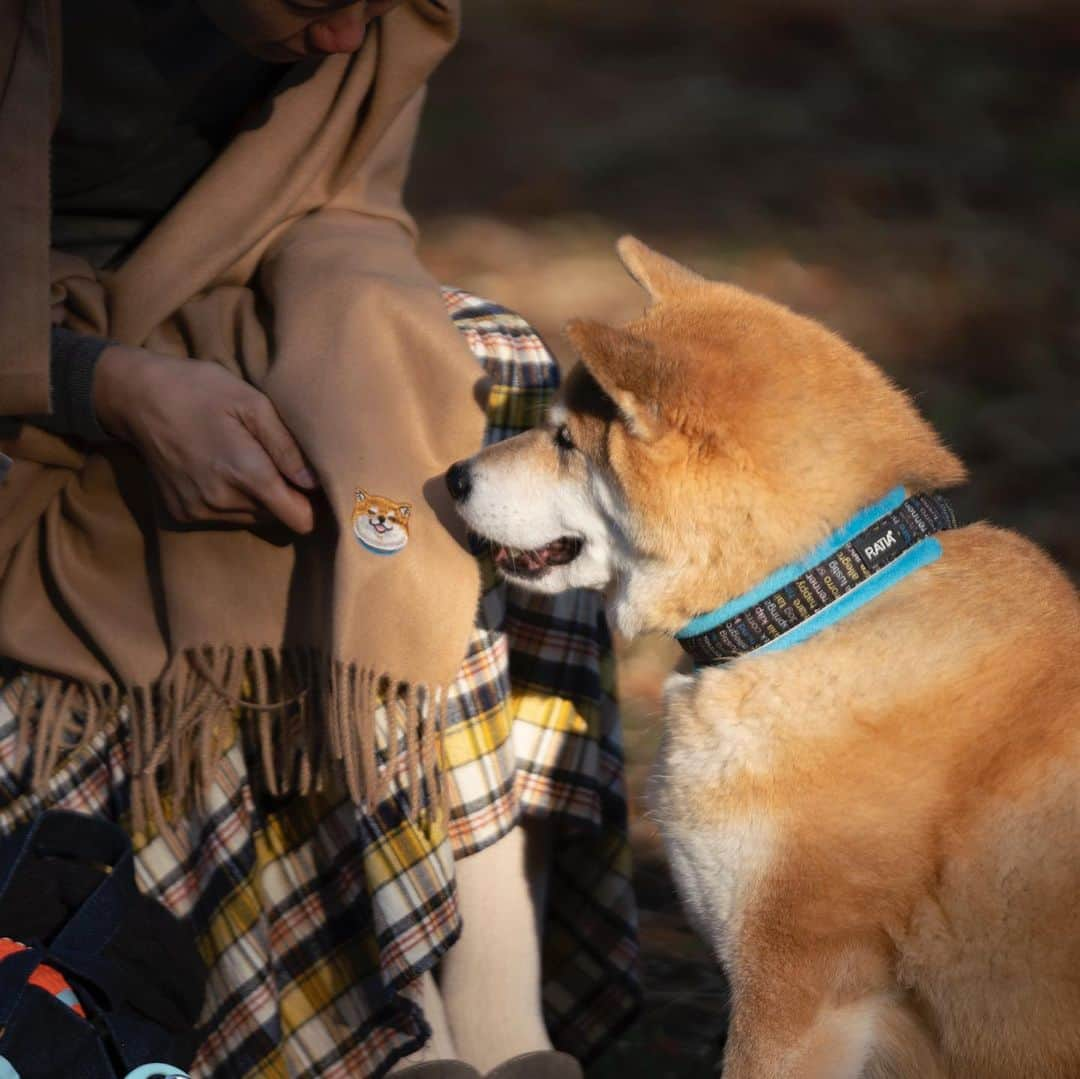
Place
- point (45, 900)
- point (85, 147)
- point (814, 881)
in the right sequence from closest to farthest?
point (814, 881) < point (45, 900) < point (85, 147)

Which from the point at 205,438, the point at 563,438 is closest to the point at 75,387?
the point at 205,438

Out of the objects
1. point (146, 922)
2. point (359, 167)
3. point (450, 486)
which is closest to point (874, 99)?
point (359, 167)

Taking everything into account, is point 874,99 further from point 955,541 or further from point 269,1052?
point 269,1052

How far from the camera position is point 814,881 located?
1561 mm

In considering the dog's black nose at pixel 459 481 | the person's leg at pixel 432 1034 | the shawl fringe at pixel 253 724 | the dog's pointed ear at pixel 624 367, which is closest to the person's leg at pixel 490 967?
the person's leg at pixel 432 1034

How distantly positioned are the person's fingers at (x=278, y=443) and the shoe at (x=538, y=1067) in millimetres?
727

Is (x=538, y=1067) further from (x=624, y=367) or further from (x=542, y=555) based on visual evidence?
(x=624, y=367)

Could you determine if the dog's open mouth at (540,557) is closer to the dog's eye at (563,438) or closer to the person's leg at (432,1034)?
the dog's eye at (563,438)

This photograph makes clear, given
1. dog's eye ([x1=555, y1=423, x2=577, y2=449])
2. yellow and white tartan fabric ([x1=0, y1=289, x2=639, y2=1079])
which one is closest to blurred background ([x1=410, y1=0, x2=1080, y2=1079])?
Answer: yellow and white tartan fabric ([x1=0, y1=289, x2=639, y2=1079])

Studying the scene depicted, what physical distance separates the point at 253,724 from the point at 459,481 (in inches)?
15.1

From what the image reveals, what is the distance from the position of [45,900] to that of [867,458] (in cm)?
99

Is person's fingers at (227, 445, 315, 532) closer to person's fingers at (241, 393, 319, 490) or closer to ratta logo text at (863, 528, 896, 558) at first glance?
person's fingers at (241, 393, 319, 490)

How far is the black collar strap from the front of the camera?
1.63 metres

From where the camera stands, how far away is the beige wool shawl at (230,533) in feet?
5.72
